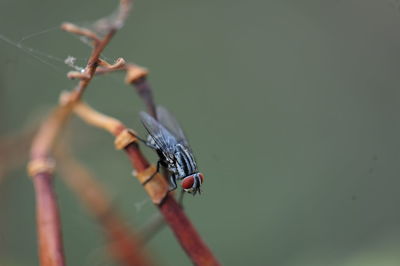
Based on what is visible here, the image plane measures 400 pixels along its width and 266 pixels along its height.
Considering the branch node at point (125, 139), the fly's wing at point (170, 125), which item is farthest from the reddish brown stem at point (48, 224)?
the fly's wing at point (170, 125)

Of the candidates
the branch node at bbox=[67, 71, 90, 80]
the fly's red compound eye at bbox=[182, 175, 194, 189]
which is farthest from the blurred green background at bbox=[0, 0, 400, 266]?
the branch node at bbox=[67, 71, 90, 80]

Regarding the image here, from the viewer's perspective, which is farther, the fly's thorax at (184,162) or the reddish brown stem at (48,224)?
the fly's thorax at (184,162)

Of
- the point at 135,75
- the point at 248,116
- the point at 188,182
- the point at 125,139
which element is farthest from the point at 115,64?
the point at 248,116

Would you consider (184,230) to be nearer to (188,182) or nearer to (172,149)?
(188,182)

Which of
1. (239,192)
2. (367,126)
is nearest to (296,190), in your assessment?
(239,192)

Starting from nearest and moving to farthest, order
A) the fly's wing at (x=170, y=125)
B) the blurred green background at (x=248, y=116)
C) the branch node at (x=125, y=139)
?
the branch node at (x=125, y=139)
the fly's wing at (x=170, y=125)
the blurred green background at (x=248, y=116)

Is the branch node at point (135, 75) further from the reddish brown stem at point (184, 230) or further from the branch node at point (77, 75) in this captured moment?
the branch node at point (77, 75)

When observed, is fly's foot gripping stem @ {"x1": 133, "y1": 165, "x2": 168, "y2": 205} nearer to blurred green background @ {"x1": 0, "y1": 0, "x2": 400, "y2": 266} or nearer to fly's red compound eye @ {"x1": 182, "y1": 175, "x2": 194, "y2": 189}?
fly's red compound eye @ {"x1": 182, "y1": 175, "x2": 194, "y2": 189}
